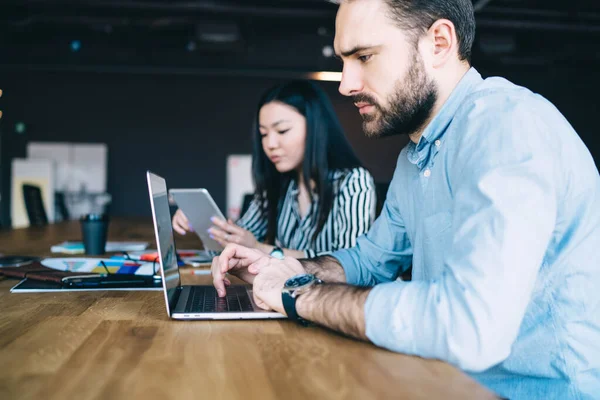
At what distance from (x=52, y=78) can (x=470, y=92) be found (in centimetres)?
849

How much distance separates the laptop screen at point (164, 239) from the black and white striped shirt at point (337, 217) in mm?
842

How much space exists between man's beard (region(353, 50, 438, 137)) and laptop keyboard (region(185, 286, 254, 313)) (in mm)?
589

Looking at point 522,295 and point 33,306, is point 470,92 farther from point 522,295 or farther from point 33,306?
point 33,306

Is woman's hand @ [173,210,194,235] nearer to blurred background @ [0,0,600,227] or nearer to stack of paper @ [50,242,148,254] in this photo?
stack of paper @ [50,242,148,254]

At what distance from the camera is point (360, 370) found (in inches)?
31.9

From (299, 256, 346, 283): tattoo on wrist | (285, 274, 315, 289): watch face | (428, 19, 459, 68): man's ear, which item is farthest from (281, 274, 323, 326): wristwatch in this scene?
(428, 19, 459, 68): man's ear

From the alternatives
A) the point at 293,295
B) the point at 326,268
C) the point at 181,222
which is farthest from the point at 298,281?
the point at 181,222

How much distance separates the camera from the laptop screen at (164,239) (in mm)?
1119

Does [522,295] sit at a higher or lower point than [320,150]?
lower

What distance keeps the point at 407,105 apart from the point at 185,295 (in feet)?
2.49

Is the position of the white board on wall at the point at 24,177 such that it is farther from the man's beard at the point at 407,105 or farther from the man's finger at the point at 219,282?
the man's beard at the point at 407,105

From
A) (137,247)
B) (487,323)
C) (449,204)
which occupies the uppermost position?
(449,204)

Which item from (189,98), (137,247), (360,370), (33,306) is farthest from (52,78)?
(360,370)

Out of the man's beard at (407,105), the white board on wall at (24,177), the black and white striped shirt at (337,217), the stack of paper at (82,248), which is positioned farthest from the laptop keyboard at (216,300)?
the white board on wall at (24,177)
